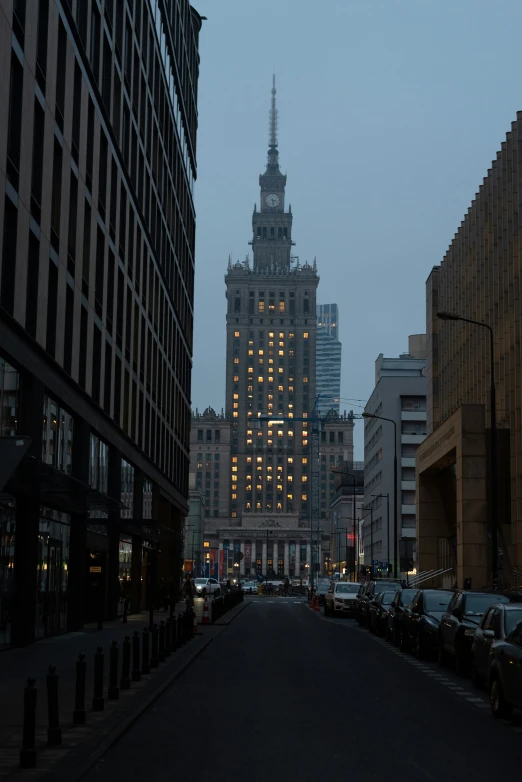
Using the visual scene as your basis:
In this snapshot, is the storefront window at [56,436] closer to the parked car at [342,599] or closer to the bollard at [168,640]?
the bollard at [168,640]

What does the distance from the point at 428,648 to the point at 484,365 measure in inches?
1244

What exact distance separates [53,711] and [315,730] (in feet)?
10.9

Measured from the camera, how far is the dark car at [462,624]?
21312 mm

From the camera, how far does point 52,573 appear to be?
31375 millimetres

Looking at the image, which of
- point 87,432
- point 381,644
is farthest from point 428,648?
point 87,432

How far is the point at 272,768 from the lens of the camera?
35.5 feet

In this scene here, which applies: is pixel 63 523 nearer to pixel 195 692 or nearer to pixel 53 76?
pixel 53 76

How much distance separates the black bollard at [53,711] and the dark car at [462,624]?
10549 millimetres

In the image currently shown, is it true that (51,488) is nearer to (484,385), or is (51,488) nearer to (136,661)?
(136,661)

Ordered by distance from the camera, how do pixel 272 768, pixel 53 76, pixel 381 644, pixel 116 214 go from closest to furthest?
pixel 272 768 → pixel 53 76 → pixel 381 644 → pixel 116 214

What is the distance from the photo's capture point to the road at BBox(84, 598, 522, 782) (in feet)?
35.4

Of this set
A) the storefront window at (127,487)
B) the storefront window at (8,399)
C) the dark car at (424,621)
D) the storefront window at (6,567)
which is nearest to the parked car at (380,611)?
the dark car at (424,621)

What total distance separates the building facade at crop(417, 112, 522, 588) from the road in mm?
27412

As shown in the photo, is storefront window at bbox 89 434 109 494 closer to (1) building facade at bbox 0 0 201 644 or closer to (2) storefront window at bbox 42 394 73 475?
(1) building facade at bbox 0 0 201 644
